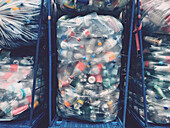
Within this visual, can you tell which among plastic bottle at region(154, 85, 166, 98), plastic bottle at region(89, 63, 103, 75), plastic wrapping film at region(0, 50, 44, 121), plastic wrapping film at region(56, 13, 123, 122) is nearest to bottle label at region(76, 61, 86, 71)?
plastic wrapping film at region(56, 13, 123, 122)

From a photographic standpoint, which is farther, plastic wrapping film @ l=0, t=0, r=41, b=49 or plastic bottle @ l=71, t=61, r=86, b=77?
plastic bottle @ l=71, t=61, r=86, b=77

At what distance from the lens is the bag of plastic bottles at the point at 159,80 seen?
1.49 meters

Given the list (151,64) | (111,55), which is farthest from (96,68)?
(151,64)

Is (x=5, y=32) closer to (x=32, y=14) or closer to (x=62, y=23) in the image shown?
(x=32, y=14)

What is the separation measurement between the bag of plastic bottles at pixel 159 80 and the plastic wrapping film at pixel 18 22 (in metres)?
1.46

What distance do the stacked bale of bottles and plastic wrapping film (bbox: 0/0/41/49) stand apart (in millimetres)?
1356

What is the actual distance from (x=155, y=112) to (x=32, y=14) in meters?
1.90

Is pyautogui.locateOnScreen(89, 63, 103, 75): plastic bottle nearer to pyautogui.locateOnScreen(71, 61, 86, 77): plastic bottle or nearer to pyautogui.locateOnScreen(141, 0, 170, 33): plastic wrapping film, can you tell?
pyautogui.locateOnScreen(71, 61, 86, 77): plastic bottle

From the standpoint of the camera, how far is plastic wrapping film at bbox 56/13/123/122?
154 cm

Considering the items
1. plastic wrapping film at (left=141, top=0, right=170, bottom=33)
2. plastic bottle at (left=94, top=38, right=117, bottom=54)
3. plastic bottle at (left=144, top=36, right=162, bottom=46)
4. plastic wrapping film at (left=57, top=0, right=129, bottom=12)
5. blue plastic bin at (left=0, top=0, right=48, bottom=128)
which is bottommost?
blue plastic bin at (left=0, top=0, right=48, bottom=128)

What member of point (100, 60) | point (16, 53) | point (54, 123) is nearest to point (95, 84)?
point (100, 60)

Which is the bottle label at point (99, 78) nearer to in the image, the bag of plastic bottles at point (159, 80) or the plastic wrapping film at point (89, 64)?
the plastic wrapping film at point (89, 64)

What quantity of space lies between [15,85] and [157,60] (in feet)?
5.78

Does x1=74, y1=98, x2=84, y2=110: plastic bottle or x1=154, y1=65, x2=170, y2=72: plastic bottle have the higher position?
x1=154, y1=65, x2=170, y2=72: plastic bottle
